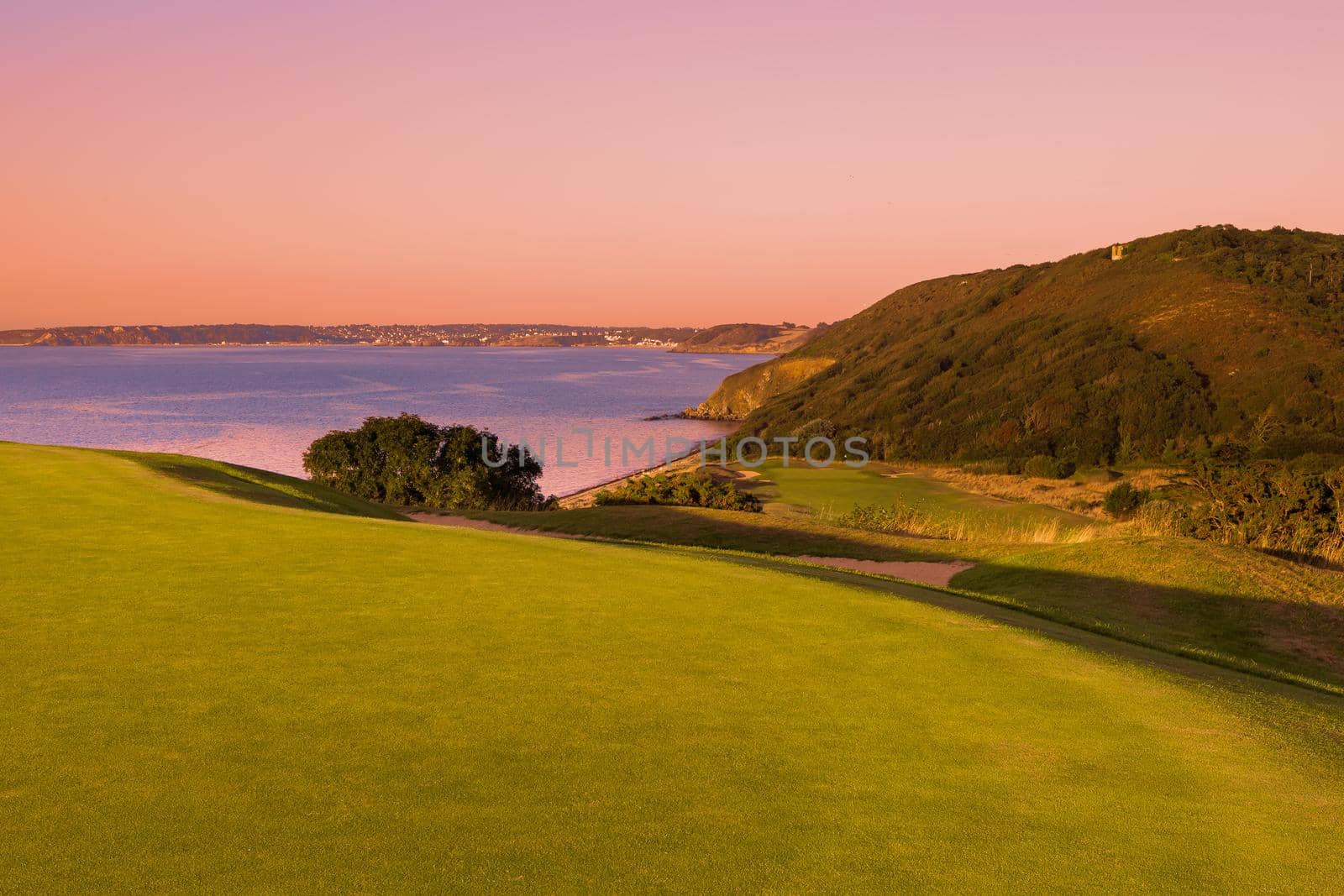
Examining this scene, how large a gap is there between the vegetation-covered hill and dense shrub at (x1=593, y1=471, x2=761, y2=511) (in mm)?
35047

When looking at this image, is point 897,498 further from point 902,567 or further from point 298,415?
point 298,415

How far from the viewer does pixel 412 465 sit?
4212 centimetres

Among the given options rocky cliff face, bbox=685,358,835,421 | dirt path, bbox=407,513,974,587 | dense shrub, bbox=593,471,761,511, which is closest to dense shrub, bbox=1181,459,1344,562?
dirt path, bbox=407,513,974,587

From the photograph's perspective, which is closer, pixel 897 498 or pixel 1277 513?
pixel 1277 513

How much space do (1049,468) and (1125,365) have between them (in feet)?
73.5

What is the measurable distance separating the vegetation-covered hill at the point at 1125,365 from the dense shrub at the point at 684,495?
35047mm

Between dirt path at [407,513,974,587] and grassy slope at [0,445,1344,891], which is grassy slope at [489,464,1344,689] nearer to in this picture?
dirt path at [407,513,974,587]

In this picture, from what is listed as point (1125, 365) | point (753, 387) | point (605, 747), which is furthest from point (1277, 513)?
point (753, 387)

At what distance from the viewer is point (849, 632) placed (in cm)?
894

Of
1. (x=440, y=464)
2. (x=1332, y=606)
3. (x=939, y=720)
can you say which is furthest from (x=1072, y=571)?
(x=440, y=464)

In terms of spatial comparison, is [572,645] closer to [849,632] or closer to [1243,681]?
[849,632]

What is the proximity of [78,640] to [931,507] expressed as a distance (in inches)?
1572

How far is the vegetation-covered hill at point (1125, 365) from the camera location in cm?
7356

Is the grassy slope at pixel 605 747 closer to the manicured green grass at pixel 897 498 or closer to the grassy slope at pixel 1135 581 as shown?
the grassy slope at pixel 1135 581
